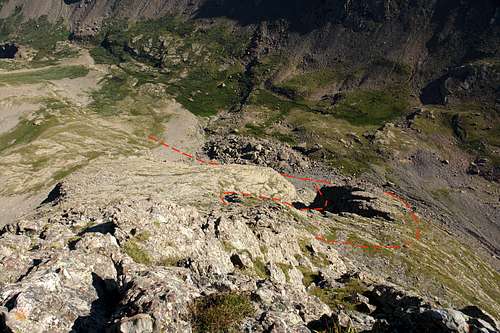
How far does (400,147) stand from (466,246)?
78439 millimetres

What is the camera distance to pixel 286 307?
22.8m

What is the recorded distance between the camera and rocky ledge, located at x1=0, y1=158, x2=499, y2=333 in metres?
18.9

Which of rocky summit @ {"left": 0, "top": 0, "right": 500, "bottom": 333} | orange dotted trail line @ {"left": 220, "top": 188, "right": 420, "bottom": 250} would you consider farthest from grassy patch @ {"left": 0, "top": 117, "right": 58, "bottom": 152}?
Result: orange dotted trail line @ {"left": 220, "top": 188, "right": 420, "bottom": 250}

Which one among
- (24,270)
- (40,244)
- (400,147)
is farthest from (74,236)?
(400,147)

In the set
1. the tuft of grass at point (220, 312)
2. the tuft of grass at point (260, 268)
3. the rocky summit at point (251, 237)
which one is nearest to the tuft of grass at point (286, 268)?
the rocky summit at point (251, 237)

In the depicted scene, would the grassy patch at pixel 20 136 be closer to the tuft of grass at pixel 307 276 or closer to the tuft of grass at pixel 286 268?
the tuft of grass at pixel 307 276

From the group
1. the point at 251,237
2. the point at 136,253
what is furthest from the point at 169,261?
the point at 251,237

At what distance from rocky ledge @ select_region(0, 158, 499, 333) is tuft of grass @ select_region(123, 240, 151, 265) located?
14 cm

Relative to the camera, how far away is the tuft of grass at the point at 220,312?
60.2 feet

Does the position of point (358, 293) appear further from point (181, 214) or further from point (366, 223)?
point (366, 223)

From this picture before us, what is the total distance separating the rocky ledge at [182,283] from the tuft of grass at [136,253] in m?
0.14

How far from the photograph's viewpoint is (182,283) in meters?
22.1

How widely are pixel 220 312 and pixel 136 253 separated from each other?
13.7 metres

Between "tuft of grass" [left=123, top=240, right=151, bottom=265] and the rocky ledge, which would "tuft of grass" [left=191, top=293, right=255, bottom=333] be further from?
"tuft of grass" [left=123, top=240, right=151, bottom=265]
